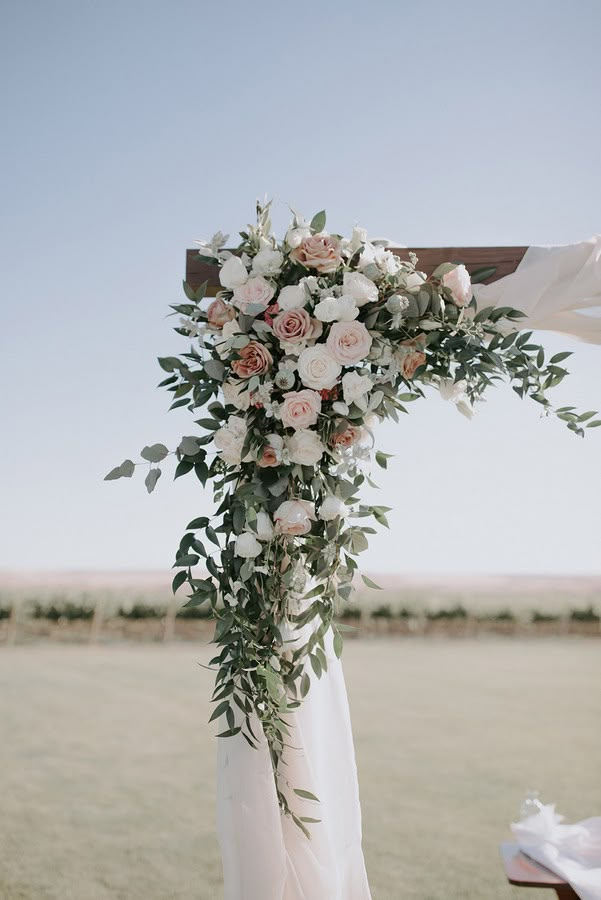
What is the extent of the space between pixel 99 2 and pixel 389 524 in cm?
296

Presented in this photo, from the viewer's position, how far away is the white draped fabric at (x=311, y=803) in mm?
1632

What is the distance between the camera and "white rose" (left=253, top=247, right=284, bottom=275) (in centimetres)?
173

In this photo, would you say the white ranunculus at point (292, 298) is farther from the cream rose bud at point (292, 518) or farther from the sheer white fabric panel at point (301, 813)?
the sheer white fabric panel at point (301, 813)

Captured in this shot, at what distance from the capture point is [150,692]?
870 centimetres

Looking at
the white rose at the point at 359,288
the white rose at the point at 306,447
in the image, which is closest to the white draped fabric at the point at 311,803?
the white rose at the point at 359,288

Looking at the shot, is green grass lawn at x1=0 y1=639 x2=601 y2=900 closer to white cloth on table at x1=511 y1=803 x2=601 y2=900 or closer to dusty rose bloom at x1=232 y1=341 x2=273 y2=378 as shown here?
white cloth on table at x1=511 y1=803 x2=601 y2=900

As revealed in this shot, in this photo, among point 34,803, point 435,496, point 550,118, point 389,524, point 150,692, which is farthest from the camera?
point 435,496

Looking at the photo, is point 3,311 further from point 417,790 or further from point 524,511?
point 524,511

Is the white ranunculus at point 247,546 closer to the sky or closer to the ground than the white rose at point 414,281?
closer to the ground

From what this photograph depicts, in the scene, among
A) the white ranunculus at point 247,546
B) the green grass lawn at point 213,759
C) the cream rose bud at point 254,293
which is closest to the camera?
the white ranunculus at point 247,546

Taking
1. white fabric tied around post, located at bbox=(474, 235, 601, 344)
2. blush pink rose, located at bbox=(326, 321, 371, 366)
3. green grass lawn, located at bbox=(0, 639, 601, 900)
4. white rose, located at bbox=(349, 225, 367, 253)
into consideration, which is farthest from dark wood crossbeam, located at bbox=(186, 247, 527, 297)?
green grass lawn, located at bbox=(0, 639, 601, 900)

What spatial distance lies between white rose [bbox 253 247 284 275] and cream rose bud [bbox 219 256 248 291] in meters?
0.03

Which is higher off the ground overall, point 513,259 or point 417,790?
point 513,259

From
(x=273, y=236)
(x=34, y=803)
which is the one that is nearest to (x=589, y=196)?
(x=273, y=236)
